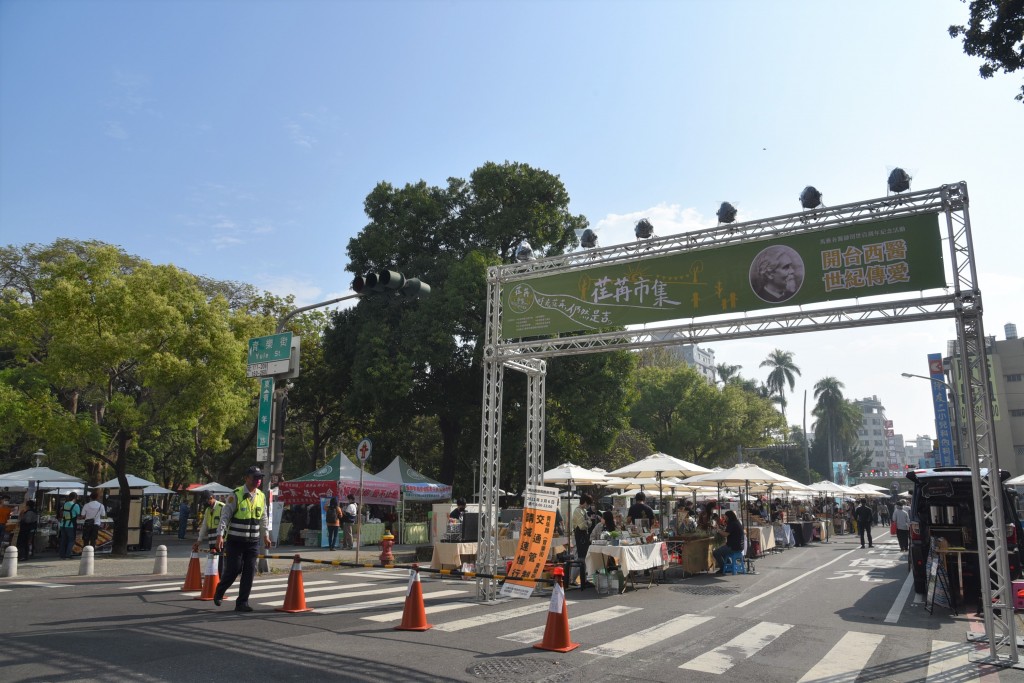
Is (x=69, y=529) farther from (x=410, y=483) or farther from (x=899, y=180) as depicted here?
(x=899, y=180)

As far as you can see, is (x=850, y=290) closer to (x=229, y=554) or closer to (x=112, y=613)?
(x=229, y=554)

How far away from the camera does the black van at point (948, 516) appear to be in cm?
1327

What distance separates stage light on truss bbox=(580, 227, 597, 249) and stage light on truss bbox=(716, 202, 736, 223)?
8.08 ft

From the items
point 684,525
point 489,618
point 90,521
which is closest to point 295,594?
point 489,618

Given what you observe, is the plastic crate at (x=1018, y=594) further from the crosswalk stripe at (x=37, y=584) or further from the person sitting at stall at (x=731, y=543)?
the crosswalk stripe at (x=37, y=584)

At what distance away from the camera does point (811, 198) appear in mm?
10773

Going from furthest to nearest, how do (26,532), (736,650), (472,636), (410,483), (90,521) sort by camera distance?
1. (410,483)
2. (26,532)
3. (90,521)
4. (472,636)
5. (736,650)

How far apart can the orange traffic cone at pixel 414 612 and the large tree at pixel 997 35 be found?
10667 millimetres

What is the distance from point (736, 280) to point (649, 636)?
5594 millimetres

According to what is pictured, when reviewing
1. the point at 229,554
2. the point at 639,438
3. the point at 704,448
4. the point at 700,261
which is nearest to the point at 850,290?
the point at 700,261

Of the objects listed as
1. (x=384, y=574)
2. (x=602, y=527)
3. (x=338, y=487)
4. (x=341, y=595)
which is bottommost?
(x=384, y=574)

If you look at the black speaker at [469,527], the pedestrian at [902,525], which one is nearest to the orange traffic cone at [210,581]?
the black speaker at [469,527]

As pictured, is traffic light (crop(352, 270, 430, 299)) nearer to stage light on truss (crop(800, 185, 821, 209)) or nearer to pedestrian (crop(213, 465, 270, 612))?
pedestrian (crop(213, 465, 270, 612))

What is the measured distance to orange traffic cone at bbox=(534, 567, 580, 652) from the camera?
325 inches
